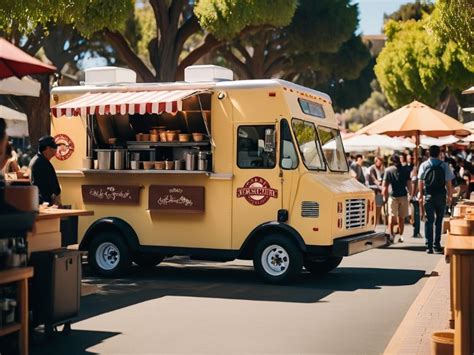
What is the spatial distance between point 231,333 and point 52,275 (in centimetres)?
188

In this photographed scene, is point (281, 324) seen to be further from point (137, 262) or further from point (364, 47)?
point (364, 47)

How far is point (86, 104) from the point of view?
12414 millimetres

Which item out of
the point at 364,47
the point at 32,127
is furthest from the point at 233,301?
the point at 364,47

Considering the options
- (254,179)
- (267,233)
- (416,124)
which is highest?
(416,124)

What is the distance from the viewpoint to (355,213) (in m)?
12.6

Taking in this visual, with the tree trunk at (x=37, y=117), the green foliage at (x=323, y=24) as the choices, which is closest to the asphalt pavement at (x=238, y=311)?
the tree trunk at (x=37, y=117)

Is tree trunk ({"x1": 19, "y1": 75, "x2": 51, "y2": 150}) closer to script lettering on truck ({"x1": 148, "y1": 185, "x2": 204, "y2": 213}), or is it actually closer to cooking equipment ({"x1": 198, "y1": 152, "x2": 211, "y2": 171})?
script lettering on truck ({"x1": 148, "y1": 185, "x2": 204, "y2": 213})

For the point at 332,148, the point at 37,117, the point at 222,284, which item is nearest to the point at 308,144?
the point at 332,148

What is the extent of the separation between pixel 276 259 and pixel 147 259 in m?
2.74

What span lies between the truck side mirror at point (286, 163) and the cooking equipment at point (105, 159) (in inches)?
108

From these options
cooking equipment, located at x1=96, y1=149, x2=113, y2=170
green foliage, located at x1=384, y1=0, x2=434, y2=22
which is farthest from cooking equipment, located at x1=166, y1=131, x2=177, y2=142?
green foliage, located at x1=384, y1=0, x2=434, y2=22

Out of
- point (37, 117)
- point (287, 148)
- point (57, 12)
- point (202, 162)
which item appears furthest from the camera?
point (37, 117)

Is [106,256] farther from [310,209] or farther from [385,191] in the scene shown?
[385,191]

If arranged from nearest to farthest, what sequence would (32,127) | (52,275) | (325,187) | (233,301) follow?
1. (52,275)
2. (233,301)
3. (325,187)
4. (32,127)
